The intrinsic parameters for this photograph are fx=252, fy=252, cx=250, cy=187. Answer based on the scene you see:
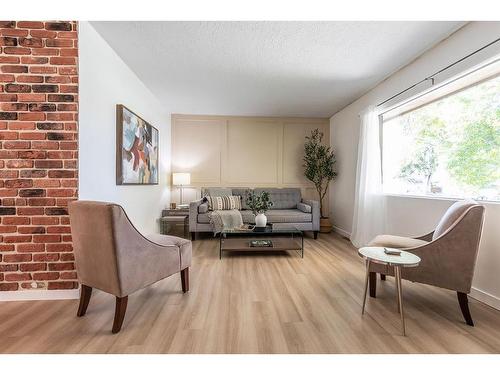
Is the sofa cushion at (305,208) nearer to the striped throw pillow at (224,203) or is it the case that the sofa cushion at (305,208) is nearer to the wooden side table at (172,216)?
the striped throw pillow at (224,203)

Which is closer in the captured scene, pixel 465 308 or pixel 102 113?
pixel 465 308

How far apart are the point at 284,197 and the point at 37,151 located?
13.0 feet

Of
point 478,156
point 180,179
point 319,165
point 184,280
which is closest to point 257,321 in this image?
point 184,280

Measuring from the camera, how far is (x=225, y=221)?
156 inches

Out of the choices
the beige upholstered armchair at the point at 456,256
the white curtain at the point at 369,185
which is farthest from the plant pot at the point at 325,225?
the beige upholstered armchair at the point at 456,256

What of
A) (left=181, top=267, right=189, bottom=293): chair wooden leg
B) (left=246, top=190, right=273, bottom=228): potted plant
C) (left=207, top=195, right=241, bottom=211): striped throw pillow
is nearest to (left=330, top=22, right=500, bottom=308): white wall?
(left=246, top=190, right=273, bottom=228): potted plant

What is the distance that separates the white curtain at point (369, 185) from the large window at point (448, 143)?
170 mm

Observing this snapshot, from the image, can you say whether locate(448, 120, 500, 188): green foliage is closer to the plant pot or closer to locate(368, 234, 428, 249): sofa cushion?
locate(368, 234, 428, 249): sofa cushion

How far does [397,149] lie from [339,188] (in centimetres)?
161

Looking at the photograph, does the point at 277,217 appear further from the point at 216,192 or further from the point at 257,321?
the point at 257,321

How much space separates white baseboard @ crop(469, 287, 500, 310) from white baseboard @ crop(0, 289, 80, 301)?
342 centimetres

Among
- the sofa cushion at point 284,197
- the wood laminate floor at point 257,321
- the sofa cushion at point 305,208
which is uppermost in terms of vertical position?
the sofa cushion at point 284,197

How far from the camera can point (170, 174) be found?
530cm

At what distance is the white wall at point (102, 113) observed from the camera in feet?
7.22
